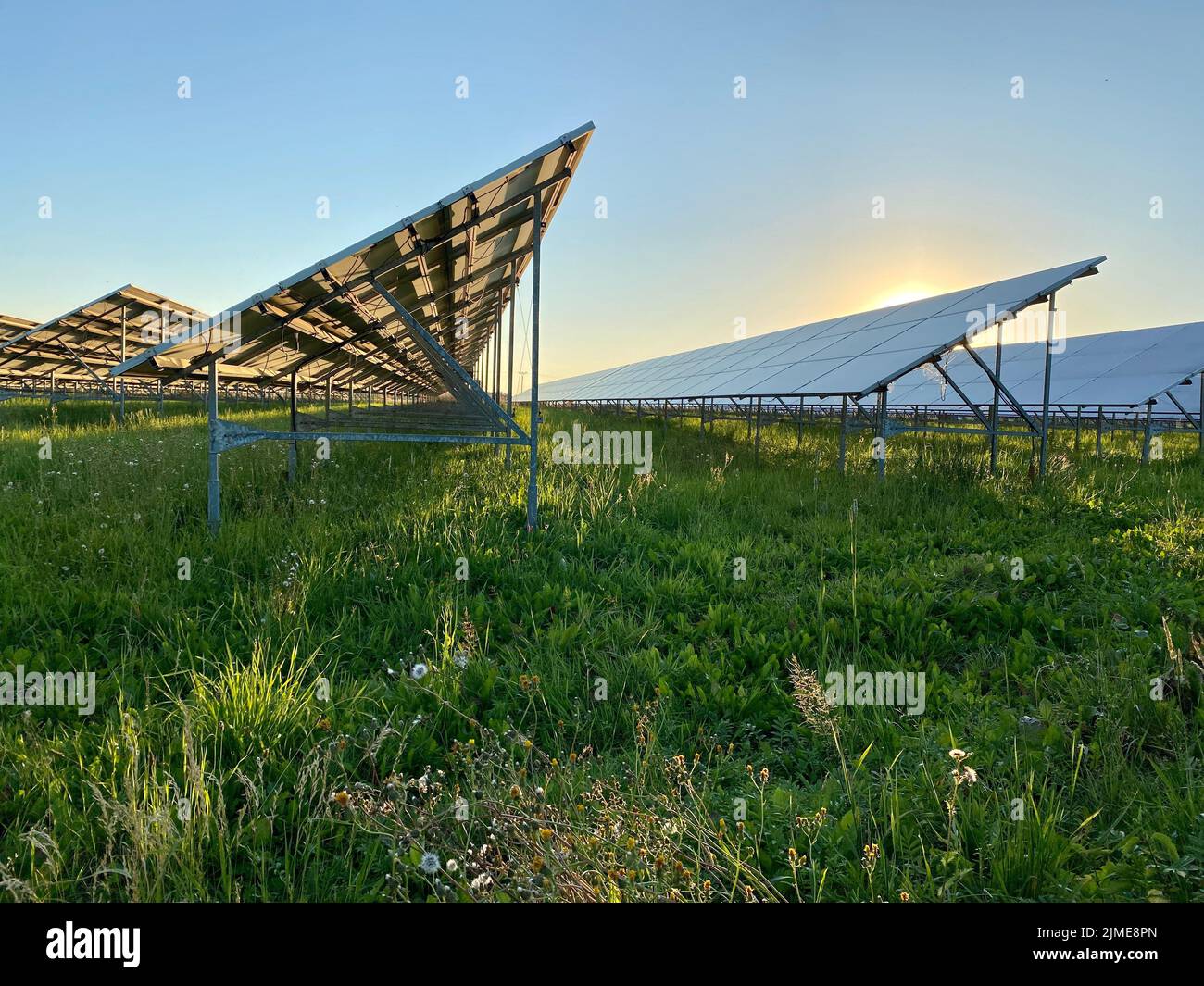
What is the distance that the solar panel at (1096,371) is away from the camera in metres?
14.4

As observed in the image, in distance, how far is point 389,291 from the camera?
19.6 ft

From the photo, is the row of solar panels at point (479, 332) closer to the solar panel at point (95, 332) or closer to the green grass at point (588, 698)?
the solar panel at point (95, 332)

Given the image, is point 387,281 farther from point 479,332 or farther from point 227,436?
point 479,332

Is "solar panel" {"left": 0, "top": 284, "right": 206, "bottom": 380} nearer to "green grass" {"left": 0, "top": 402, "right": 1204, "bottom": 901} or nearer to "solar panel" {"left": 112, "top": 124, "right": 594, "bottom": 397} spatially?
"solar panel" {"left": 112, "top": 124, "right": 594, "bottom": 397}

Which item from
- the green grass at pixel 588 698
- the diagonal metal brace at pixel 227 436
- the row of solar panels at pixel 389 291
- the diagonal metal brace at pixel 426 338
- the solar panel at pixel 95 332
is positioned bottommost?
the green grass at pixel 588 698

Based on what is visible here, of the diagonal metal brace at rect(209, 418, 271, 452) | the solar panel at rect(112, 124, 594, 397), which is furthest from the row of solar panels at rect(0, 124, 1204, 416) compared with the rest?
the diagonal metal brace at rect(209, 418, 271, 452)

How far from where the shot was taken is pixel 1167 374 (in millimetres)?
14188

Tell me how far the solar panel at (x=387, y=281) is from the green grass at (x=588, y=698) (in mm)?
1605

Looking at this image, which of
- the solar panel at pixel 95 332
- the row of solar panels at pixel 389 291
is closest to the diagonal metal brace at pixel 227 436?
the row of solar panels at pixel 389 291

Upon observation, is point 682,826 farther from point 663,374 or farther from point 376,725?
point 663,374

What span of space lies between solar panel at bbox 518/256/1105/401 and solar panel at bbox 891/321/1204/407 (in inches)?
121

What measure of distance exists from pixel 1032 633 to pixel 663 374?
84.7 feet
